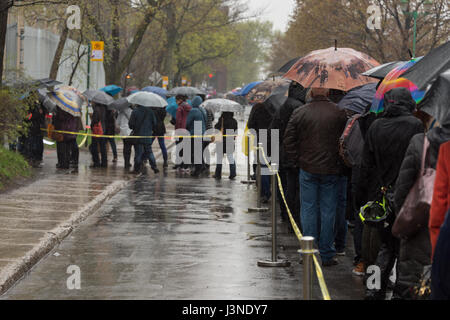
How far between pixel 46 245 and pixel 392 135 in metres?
4.32

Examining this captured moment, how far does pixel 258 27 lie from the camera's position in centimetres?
13588

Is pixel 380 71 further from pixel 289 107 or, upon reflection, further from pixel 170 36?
pixel 170 36

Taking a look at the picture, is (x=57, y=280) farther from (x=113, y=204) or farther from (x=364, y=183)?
(x=113, y=204)

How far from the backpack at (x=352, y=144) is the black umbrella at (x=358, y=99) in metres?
0.82

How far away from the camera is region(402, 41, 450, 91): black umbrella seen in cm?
636

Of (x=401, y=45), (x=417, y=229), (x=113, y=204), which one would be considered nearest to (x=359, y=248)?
(x=417, y=229)

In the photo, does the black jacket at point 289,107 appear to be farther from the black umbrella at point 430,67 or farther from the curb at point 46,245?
the black umbrella at point 430,67

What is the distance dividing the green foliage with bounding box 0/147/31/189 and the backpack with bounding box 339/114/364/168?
318 inches

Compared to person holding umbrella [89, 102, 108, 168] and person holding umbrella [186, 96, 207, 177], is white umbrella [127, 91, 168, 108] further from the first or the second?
person holding umbrella [89, 102, 108, 168]

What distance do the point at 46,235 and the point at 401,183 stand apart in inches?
214

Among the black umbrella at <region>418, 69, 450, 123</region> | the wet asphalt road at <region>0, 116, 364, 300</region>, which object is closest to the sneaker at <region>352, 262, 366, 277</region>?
the wet asphalt road at <region>0, 116, 364, 300</region>

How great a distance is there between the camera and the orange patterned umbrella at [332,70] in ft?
31.3

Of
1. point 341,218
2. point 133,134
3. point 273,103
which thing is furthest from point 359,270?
point 133,134

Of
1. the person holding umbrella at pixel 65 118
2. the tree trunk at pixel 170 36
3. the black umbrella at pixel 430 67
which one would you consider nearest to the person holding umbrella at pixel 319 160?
the black umbrella at pixel 430 67
